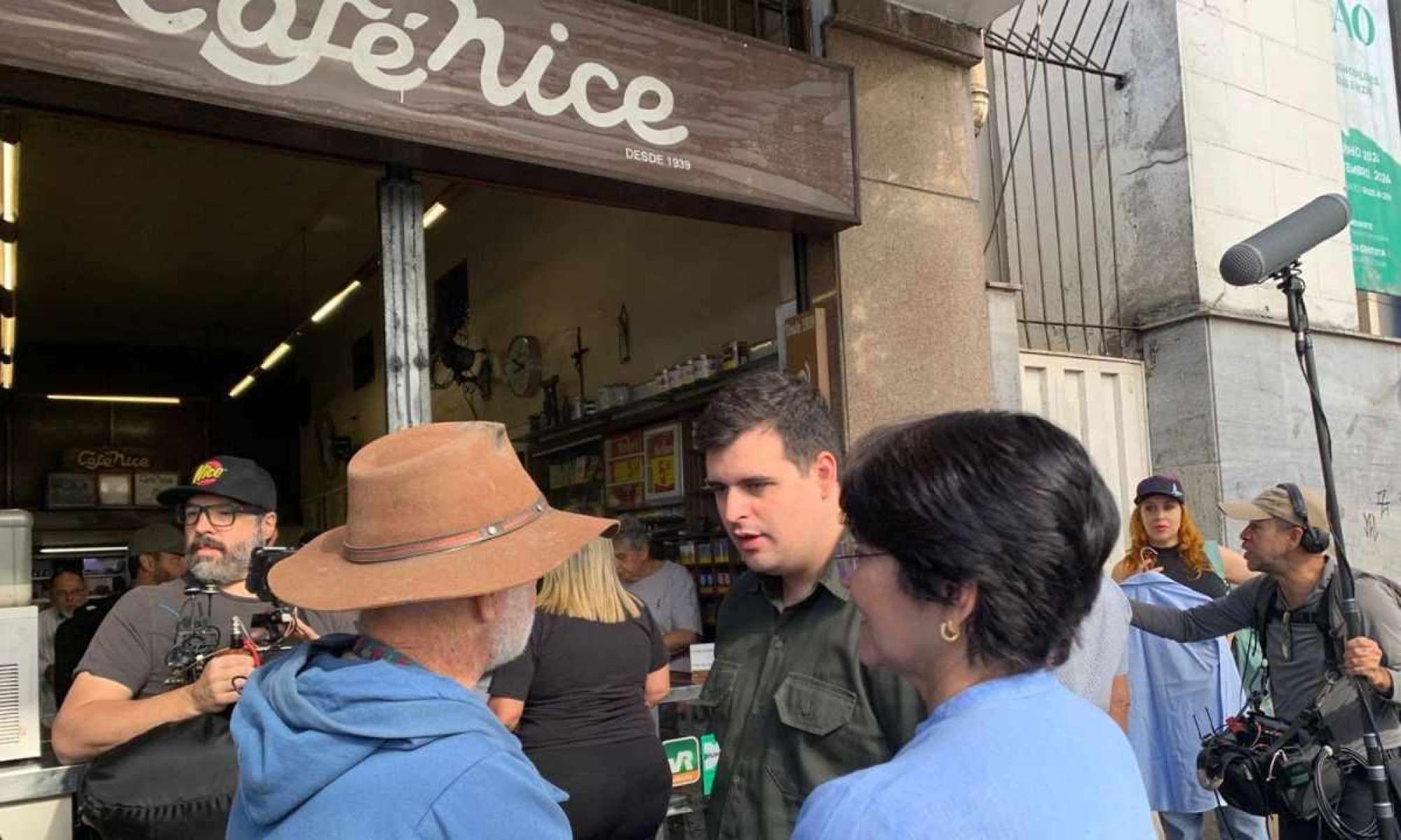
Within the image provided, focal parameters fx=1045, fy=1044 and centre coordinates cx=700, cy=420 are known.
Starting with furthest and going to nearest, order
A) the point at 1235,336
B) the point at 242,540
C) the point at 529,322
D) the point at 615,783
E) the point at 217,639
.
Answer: the point at 529,322 → the point at 1235,336 → the point at 615,783 → the point at 242,540 → the point at 217,639

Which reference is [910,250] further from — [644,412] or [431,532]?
[431,532]

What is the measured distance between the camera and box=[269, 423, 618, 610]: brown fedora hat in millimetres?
1530

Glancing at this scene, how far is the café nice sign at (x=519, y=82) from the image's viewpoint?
329 cm

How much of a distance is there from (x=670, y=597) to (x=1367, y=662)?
3922 millimetres

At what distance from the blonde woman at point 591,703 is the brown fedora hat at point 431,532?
178 centimetres

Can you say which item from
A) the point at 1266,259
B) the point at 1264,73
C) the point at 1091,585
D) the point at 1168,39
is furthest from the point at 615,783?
the point at 1264,73

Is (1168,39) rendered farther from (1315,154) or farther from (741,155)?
(741,155)

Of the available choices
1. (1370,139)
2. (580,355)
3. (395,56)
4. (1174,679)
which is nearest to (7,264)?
(580,355)

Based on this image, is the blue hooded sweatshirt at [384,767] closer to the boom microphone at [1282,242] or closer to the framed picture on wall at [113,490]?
the boom microphone at [1282,242]

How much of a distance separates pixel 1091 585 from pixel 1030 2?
307 inches

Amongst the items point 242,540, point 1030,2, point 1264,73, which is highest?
point 1030,2

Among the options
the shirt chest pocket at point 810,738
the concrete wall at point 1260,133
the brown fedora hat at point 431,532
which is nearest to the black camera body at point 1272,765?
the shirt chest pocket at point 810,738

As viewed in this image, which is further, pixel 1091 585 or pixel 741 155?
pixel 741 155

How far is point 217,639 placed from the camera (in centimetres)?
295
